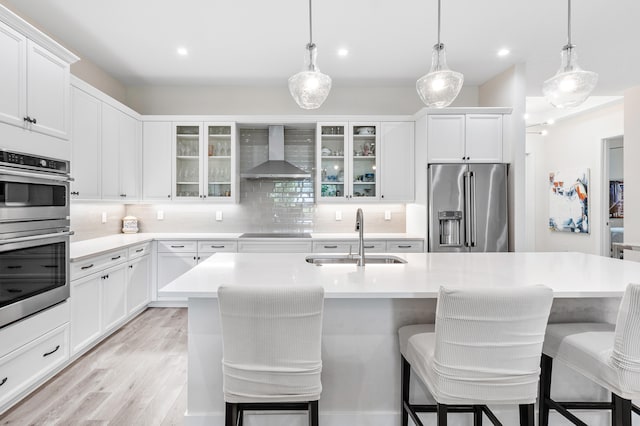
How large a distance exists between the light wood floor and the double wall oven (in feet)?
1.96

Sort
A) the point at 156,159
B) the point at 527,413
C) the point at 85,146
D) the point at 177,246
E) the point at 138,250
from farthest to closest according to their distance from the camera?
the point at 156,159, the point at 177,246, the point at 138,250, the point at 85,146, the point at 527,413

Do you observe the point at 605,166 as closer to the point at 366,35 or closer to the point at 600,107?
the point at 600,107

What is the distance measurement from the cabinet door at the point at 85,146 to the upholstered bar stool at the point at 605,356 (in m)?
3.68

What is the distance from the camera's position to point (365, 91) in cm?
495

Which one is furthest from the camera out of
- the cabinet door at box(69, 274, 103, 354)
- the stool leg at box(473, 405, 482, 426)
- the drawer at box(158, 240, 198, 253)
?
the drawer at box(158, 240, 198, 253)

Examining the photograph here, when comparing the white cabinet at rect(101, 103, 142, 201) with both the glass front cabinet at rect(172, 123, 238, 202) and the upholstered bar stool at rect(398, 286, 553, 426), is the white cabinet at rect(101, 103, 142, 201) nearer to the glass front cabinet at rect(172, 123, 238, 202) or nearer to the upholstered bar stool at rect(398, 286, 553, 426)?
the glass front cabinet at rect(172, 123, 238, 202)

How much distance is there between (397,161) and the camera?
463cm

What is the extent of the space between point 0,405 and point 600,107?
8.18 metres

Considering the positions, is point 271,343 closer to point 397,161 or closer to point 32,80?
point 32,80

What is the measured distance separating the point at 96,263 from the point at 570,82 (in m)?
3.77

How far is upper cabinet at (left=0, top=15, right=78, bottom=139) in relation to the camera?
216 centimetres

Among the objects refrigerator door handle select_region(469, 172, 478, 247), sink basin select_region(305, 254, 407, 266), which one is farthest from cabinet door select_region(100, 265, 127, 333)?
refrigerator door handle select_region(469, 172, 478, 247)

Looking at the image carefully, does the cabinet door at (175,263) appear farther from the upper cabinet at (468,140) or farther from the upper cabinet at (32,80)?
the upper cabinet at (468,140)

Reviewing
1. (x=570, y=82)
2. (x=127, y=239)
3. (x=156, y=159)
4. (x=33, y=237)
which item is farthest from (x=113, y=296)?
(x=570, y=82)
